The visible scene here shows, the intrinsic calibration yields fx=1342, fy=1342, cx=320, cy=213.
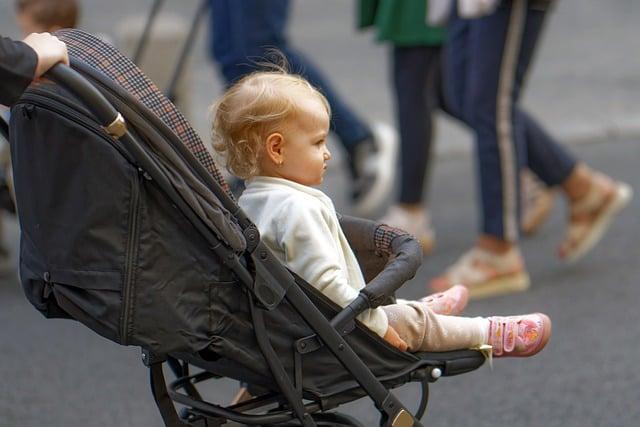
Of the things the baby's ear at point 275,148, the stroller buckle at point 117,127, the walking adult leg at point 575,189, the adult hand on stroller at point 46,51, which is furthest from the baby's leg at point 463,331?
the walking adult leg at point 575,189

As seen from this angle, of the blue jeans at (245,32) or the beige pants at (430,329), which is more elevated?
the beige pants at (430,329)

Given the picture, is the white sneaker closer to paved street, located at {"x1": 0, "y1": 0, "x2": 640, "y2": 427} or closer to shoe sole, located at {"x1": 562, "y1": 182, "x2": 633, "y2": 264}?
paved street, located at {"x1": 0, "y1": 0, "x2": 640, "y2": 427}

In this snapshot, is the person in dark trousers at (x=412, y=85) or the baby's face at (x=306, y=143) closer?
the baby's face at (x=306, y=143)

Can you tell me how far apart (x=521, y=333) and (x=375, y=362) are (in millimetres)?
468

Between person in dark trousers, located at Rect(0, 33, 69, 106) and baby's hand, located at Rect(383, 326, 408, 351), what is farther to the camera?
baby's hand, located at Rect(383, 326, 408, 351)

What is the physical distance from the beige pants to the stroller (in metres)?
0.10

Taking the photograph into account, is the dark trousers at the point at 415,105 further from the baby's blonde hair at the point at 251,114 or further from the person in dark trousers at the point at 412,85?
the baby's blonde hair at the point at 251,114

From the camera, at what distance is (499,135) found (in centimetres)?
525

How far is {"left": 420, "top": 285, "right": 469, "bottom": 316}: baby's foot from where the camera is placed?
3.49 metres

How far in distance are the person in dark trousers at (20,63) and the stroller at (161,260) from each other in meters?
0.03

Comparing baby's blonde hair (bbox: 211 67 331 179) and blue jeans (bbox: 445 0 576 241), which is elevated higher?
baby's blonde hair (bbox: 211 67 331 179)

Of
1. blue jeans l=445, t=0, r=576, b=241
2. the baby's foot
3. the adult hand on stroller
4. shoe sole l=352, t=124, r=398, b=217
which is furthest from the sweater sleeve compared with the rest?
shoe sole l=352, t=124, r=398, b=217

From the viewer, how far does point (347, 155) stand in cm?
662

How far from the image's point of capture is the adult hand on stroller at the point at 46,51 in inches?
104
